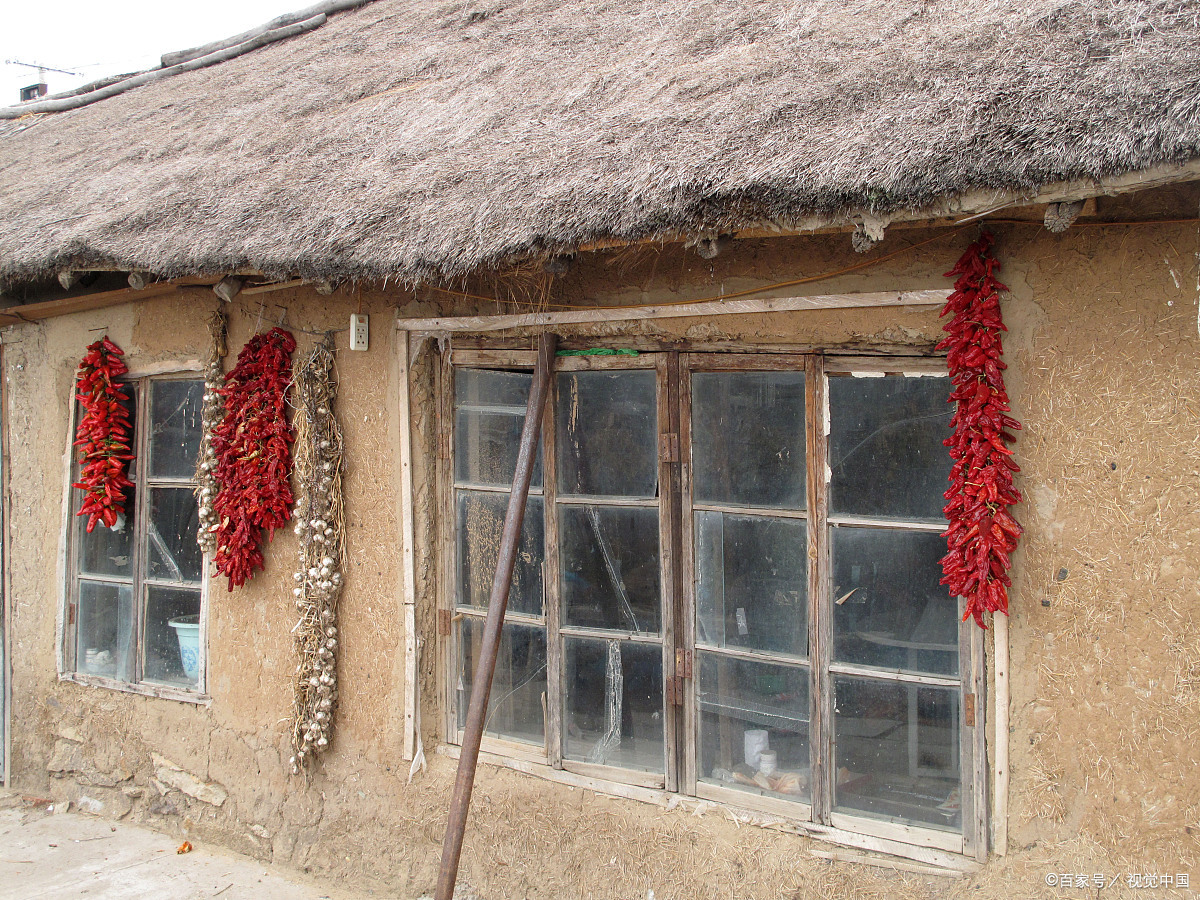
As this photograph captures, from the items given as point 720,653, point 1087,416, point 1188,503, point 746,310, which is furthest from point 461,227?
point 1188,503

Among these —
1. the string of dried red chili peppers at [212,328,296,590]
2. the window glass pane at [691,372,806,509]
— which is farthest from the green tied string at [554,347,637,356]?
the string of dried red chili peppers at [212,328,296,590]

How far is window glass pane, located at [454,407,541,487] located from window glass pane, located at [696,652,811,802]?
1047mm

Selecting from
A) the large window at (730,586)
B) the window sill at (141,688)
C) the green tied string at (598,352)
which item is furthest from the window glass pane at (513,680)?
the window sill at (141,688)

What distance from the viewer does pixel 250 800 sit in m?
3.88

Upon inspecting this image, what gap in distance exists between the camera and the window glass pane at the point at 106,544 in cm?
443

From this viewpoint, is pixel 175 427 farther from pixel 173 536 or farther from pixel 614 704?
pixel 614 704

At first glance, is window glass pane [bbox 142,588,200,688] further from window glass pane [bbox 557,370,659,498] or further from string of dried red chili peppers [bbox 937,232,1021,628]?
string of dried red chili peppers [bbox 937,232,1021,628]

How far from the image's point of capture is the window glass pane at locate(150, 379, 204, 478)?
4.24 m

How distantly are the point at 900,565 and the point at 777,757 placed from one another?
77 centimetres

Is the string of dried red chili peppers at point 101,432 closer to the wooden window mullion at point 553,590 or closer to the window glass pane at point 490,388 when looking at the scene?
the window glass pane at point 490,388

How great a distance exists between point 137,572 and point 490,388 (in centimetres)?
220

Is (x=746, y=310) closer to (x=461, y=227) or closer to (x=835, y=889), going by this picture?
(x=461, y=227)

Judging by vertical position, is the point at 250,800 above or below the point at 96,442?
below

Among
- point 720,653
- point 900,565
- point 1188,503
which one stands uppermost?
point 1188,503
